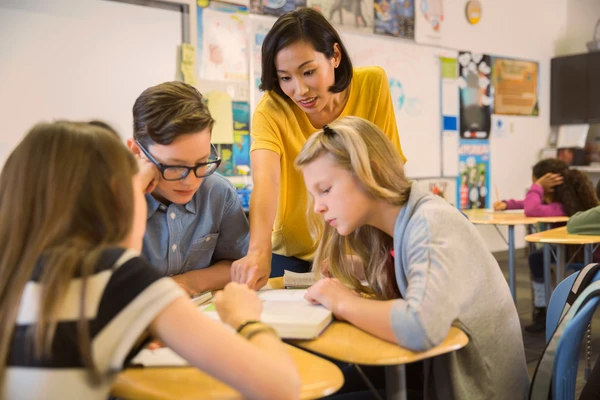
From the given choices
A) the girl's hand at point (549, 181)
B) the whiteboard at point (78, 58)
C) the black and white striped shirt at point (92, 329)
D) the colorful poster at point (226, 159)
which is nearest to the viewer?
the black and white striped shirt at point (92, 329)

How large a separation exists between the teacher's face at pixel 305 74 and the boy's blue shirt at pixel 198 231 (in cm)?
35

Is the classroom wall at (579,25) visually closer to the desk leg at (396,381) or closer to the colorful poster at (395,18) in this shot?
the colorful poster at (395,18)

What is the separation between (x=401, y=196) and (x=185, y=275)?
63 cm

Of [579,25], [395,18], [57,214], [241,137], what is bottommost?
[57,214]

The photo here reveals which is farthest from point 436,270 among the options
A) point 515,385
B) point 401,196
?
point 515,385

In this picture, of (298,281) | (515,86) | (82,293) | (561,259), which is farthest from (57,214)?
(515,86)

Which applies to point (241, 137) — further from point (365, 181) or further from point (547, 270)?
point (365, 181)

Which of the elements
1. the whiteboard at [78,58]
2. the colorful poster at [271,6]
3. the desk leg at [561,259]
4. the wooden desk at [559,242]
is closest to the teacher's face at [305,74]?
the whiteboard at [78,58]

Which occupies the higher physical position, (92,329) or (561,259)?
(92,329)

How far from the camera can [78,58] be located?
346cm

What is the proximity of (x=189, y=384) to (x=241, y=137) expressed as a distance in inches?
136

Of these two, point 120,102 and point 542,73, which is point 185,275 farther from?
point 542,73

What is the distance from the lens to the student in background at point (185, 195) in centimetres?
152

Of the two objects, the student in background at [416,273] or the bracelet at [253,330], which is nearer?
the bracelet at [253,330]
